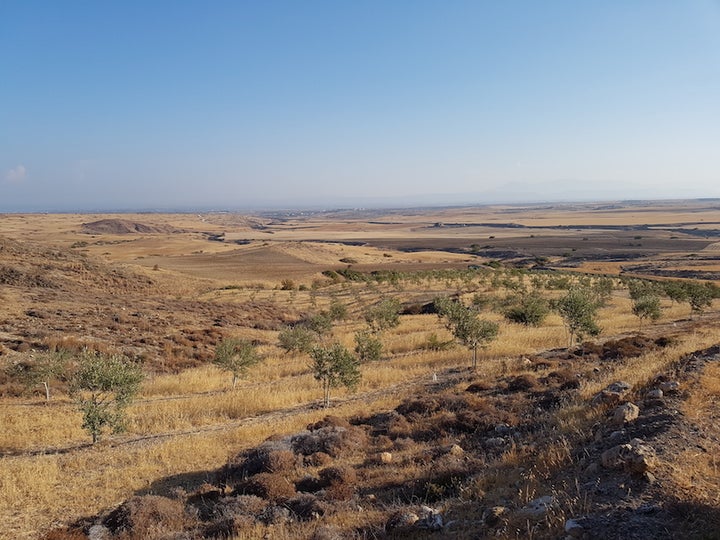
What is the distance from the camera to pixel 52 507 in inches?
379

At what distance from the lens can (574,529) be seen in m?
6.09

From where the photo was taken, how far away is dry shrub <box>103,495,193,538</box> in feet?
26.9

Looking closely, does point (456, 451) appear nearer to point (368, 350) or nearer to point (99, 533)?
point (99, 533)

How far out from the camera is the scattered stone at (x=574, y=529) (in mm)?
6043

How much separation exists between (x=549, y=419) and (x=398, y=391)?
776 centimetres

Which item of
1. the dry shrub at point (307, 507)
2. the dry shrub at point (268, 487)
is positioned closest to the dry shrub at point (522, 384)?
the dry shrub at point (268, 487)

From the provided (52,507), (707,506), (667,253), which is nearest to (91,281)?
(52,507)

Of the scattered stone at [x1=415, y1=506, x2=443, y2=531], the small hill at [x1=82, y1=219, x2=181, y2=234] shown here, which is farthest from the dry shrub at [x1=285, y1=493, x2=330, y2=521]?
the small hill at [x1=82, y1=219, x2=181, y2=234]

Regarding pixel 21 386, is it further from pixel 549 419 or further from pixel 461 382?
pixel 549 419

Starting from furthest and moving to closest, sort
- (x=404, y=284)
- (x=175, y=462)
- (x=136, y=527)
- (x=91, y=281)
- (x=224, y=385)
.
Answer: (x=404, y=284)
(x=91, y=281)
(x=224, y=385)
(x=175, y=462)
(x=136, y=527)

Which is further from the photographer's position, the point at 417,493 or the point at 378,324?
the point at 378,324

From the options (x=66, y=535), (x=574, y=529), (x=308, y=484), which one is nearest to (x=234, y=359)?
(x=308, y=484)

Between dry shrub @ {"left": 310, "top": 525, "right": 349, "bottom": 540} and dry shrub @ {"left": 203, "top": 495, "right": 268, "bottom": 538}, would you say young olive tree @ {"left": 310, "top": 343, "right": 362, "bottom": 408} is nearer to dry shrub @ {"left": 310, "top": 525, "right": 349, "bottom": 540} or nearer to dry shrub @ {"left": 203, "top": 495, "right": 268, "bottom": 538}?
dry shrub @ {"left": 203, "top": 495, "right": 268, "bottom": 538}

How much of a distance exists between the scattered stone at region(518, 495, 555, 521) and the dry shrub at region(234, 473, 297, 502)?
15.1 feet
